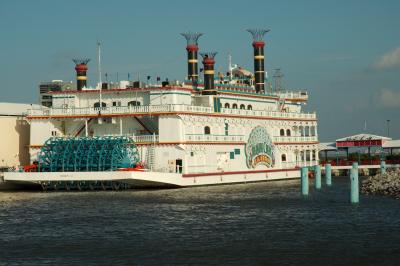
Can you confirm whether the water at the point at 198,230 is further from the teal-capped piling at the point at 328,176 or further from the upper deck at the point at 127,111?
the teal-capped piling at the point at 328,176

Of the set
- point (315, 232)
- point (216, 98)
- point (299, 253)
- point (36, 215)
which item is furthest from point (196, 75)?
point (299, 253)

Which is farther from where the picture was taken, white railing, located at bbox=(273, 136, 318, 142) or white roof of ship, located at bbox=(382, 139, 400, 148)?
white roof of ship, located at bbox=(382, 139, 400, 148)

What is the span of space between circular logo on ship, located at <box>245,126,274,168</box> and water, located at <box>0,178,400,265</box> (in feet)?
52.3

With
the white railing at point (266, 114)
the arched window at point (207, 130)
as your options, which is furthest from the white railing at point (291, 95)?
the arched window at point (207, 130)

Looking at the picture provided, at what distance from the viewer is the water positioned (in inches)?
1128

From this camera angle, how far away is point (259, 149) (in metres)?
70.4

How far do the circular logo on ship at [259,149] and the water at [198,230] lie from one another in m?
16.0

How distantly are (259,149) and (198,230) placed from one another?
35.7 m

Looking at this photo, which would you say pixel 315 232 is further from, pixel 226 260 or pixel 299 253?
pixel 226 260

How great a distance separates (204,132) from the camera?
6356cm

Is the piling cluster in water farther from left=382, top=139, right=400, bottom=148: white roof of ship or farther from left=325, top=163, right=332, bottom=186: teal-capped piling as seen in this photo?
left=382, top=139, right=400, bottom=148: white roof of ship

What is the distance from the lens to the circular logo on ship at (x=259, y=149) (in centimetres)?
6925

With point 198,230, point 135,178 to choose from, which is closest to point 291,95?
point 135,178

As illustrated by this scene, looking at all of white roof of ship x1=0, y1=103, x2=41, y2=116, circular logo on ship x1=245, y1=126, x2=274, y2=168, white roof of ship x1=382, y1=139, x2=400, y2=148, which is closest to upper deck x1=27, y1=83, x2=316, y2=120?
circular logo on ship x1=245, y1=126, x2=274, y2=168
